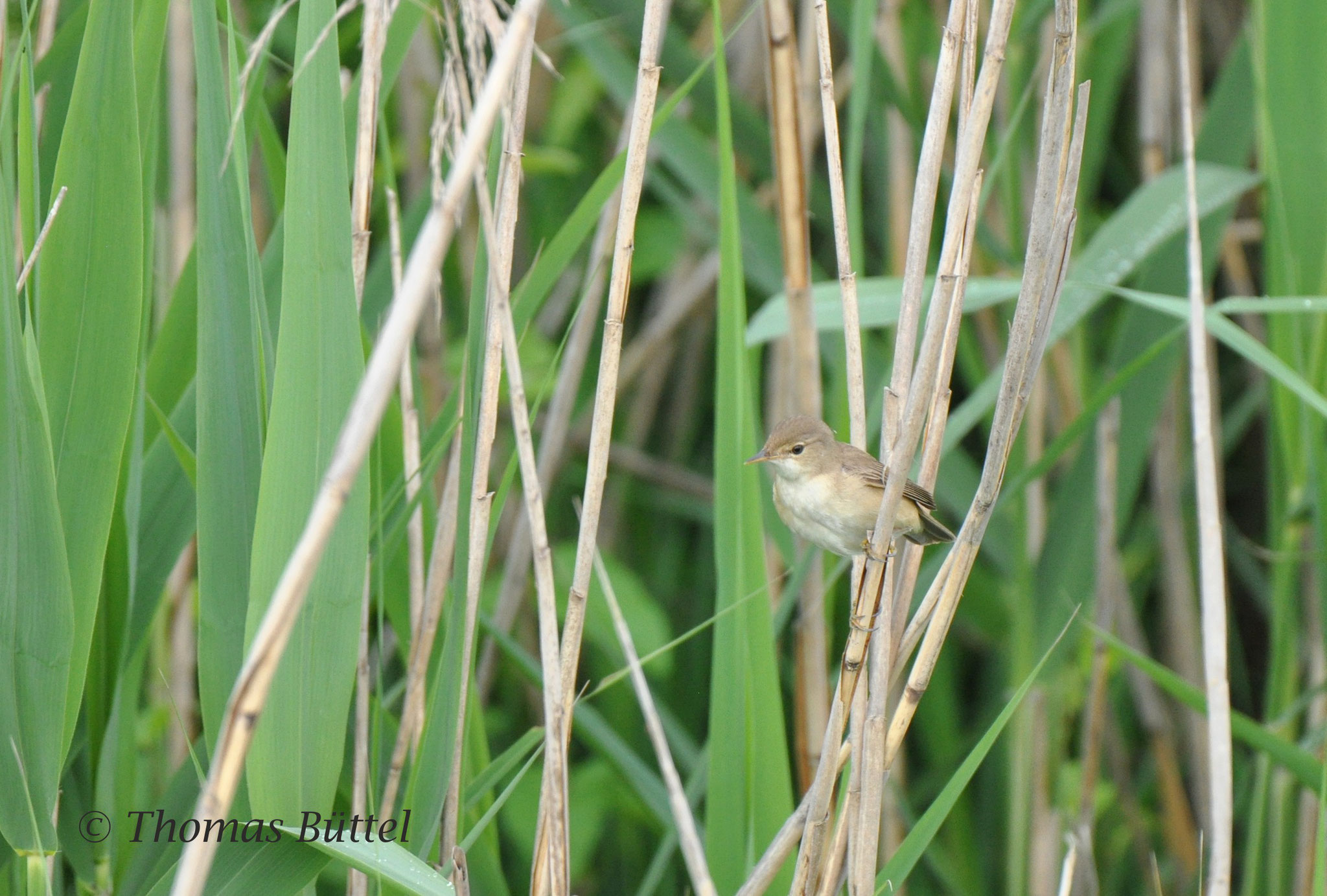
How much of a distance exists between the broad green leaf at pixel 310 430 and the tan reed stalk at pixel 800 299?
2.76ft

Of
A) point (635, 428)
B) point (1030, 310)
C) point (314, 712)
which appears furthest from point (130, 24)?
point (635, 428)

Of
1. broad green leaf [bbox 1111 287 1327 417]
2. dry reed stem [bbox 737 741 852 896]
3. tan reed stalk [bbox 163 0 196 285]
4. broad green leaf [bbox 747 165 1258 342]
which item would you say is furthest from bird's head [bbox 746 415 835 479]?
tan reed stalk [bbox 163 0 196 285]

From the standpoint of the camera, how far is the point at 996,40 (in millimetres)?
1511

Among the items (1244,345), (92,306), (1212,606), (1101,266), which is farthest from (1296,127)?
(92,306)

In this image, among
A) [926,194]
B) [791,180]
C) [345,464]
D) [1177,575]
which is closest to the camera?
[345,464]

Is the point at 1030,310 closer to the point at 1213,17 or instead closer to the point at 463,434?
the point at 463,434

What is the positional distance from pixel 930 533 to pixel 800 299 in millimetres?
467

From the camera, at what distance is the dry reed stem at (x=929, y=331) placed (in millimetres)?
1479

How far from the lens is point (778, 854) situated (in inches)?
62.5

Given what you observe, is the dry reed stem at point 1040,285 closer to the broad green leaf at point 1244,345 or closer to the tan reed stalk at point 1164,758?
the broad green leaf at point 1244,345

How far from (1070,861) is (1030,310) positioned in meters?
0.69

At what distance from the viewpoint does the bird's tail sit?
6.79 ft

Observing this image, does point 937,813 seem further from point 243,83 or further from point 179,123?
point 179,123

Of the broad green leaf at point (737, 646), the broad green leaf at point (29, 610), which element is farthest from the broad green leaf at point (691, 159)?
the broad green leaf at point (29, 610)
